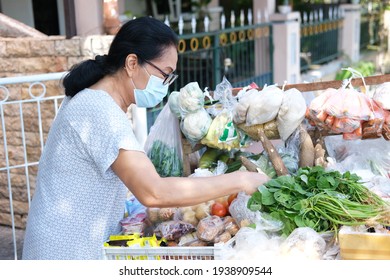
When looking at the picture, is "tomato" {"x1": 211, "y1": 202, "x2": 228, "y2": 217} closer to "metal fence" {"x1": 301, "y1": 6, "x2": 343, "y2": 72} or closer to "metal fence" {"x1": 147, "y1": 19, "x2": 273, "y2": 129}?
"metal fence" {"x1": 147, "y1": 19, "x2": 273, "y2": 129}

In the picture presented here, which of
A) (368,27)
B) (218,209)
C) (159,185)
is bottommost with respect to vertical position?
(368,27)

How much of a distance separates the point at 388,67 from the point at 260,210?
1052 cm

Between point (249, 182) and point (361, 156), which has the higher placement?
point (249, 182)

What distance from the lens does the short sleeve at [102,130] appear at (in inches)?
80.4

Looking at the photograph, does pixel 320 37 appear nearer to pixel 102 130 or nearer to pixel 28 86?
pixel 28 86

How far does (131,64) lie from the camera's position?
2160mm

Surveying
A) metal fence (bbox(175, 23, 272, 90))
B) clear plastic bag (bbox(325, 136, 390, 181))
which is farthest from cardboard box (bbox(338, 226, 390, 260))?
metal fence (bbox(175, 23, 272, 90))

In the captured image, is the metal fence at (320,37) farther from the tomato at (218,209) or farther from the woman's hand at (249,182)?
the woman's hand at (249,182)

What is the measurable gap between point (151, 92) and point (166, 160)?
59 centimetres

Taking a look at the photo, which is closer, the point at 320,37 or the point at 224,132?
the point at 224,132

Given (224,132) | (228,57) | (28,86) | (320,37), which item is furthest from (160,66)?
(320,37)

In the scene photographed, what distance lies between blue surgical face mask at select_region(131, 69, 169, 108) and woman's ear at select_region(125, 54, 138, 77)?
0.22ft

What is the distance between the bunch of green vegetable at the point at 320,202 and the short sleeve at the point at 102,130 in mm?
522

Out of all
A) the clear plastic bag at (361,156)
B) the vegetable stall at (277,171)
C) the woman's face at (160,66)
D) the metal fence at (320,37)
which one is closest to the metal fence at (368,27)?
the metal fence at (320,37)
